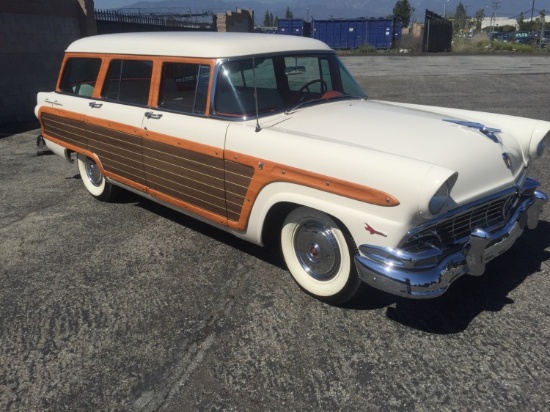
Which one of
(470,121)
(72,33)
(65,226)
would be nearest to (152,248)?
(65,226)

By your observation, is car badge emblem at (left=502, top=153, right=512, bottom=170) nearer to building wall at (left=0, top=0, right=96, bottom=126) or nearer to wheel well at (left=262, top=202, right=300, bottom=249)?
wheel well at (left=262, top=202, right=300, bottom=249)

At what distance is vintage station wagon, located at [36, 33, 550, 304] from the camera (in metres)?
2.82

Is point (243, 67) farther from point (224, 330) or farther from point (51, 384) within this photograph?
point (51, 384)

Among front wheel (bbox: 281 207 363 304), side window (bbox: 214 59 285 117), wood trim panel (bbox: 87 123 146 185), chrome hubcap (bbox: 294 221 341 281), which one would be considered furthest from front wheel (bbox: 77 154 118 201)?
chrome hubcap (bbox: 294 221 341 281)

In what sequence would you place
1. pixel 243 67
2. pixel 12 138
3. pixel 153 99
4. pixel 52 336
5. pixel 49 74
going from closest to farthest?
A: 1. pixel 52 336
2. pixel 243 67
3. pixel 153 99
4. pixel 12 138
5. pixel 49 74

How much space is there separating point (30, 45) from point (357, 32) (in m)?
32.9

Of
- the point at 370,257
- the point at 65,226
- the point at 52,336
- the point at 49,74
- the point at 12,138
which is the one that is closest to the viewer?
the point at 370,257

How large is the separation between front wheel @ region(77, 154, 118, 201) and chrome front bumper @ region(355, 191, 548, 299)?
10.9ft

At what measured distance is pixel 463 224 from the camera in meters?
3.12

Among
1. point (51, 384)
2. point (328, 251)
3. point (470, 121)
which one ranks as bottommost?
point (51, 384)

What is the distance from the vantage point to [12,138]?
29.8 ft

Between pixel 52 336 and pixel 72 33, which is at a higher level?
pixel 72 33

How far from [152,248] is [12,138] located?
629 cm

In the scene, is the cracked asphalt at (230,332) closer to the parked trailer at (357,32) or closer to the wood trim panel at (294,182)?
the wood trim panel at (294,182)
